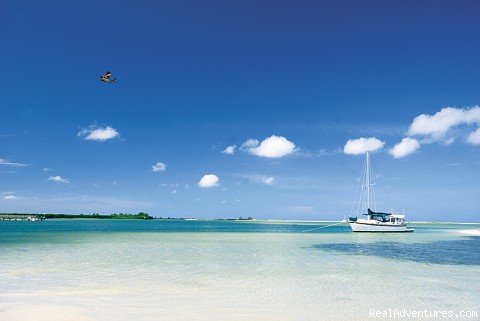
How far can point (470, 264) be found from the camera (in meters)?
25.3

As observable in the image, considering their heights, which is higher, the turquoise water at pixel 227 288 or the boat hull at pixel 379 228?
the boat hull at pixel 379 228

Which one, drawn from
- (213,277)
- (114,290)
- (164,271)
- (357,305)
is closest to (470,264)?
(357,305)

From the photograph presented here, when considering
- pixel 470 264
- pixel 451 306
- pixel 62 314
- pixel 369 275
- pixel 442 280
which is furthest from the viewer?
pixel 470 264

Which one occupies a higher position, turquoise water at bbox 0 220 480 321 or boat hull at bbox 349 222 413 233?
boat hull at bbox 349 222 413 233

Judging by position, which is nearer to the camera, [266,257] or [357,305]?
[357,305]

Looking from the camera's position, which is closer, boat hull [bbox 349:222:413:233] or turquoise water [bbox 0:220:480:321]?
turquoise water [bbox 0:220:480:321]

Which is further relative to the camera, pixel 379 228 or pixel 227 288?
pixel 379 228

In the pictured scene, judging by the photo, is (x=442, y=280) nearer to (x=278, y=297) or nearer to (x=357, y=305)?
(x=357, y=305)

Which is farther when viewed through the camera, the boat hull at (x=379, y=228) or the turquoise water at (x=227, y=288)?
the boat hull at (x=379, y=228)

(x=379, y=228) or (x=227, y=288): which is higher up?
(x=379, y=228)

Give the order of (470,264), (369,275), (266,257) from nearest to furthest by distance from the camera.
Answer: (369,275) < (470,264) < (266,257)

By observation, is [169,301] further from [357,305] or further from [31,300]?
[357,305]

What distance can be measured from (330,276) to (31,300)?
13.9 metres

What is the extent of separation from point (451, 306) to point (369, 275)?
6892mm
